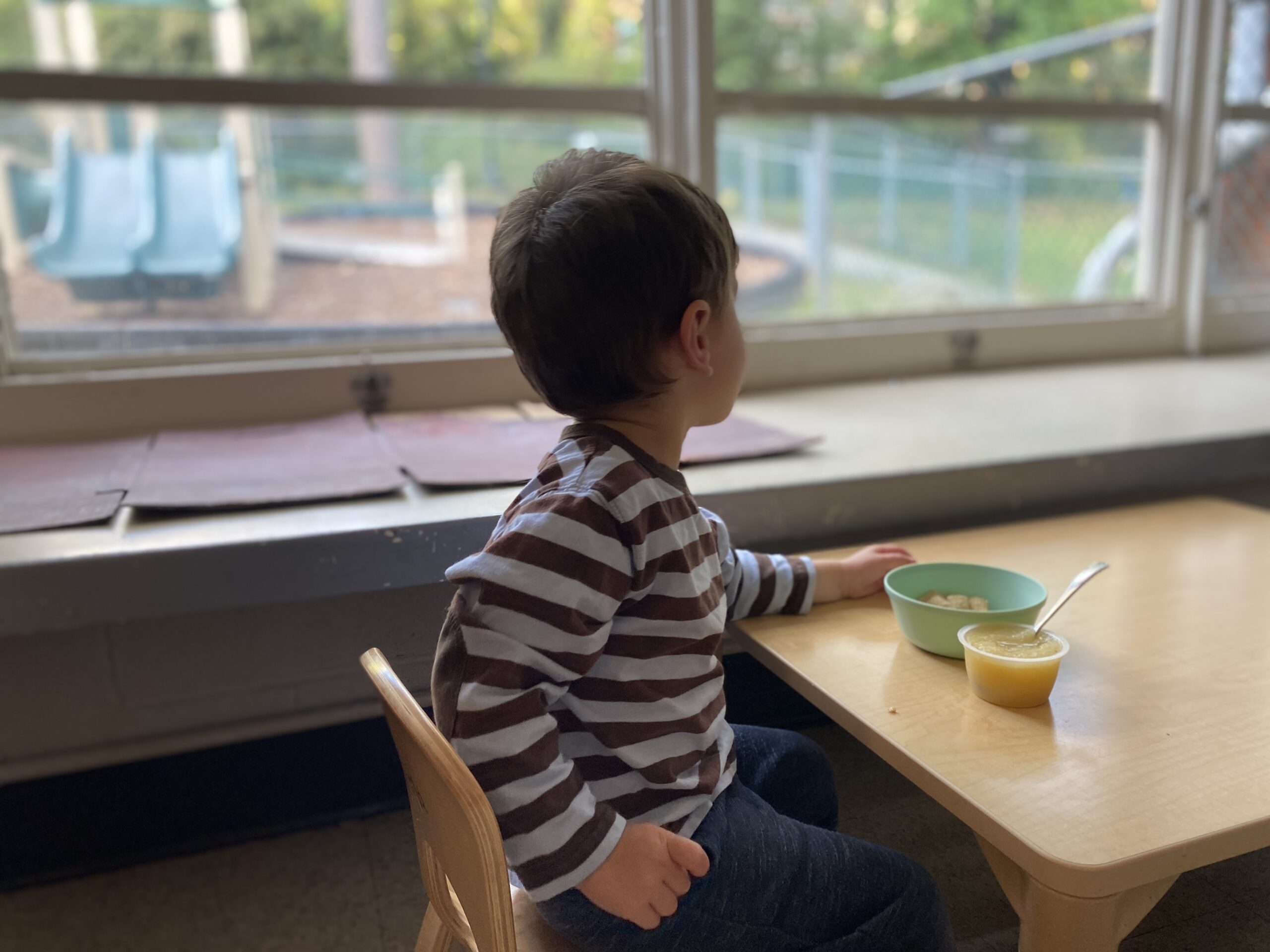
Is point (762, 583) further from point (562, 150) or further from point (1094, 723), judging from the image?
point (562, 150)

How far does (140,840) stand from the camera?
1.40 metres

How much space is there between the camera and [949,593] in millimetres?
1023

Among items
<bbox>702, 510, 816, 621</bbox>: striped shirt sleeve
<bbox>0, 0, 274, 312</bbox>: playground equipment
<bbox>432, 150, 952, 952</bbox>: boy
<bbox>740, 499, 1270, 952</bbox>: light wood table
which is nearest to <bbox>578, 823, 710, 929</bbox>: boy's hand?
<bbox>432, 150, 952, 952</bbox>: boy

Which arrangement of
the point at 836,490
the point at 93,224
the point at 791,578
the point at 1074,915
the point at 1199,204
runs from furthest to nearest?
the point at 1199,204 → the point at 93,224 → the point at 836,490 → the point at 791,578 → the point at 1074,915

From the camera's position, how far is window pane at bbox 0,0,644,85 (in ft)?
4.98

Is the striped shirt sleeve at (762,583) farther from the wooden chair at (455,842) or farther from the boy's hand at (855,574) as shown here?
the wooden chair at (455,842)

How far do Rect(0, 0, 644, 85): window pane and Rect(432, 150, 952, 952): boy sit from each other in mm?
1040

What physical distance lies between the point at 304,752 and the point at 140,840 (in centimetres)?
25

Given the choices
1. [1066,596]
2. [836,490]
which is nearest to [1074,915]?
[1066,596]

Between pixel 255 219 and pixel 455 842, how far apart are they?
4.29 ft

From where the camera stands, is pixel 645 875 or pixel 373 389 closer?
pixel 645 875

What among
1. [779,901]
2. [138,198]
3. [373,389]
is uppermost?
[138,198]

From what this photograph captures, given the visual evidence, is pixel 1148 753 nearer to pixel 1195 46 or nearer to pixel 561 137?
pixel 561 137

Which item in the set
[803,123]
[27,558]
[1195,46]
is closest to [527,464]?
[27,558]
